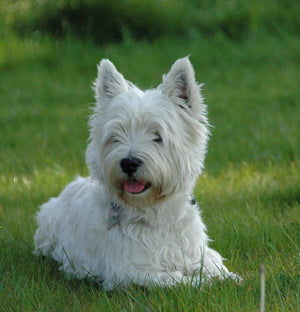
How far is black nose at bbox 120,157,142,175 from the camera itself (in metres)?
4.11

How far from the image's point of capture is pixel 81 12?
1342cm

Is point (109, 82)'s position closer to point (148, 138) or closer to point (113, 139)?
point (113, 139)

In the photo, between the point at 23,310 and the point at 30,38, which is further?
the point at 30,38

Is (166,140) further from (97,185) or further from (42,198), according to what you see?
(42,198)

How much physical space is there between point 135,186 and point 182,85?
85 cm

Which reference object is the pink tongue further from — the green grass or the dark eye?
the green grass

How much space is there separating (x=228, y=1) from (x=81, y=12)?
11.2 ft

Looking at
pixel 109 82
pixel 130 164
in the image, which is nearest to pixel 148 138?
pixel 130 164

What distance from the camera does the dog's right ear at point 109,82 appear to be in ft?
15.0

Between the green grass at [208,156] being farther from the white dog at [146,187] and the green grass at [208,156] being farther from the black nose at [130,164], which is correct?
the black nose at [130,164]

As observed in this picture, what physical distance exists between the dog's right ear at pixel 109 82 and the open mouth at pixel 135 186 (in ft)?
2.43

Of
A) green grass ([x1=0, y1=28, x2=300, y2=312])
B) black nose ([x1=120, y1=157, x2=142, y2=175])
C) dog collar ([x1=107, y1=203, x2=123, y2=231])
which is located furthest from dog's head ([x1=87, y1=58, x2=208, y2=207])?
green grass ([x1=0, y1=28, x2=300, y2=312])

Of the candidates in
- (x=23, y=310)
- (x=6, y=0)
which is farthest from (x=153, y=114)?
(x=6, y=0)

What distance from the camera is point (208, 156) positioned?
8023 mm
